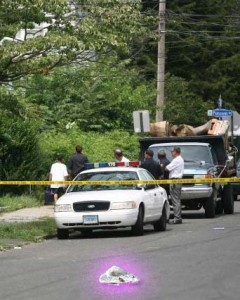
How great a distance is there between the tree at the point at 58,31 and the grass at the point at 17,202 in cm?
538

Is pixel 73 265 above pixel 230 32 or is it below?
below

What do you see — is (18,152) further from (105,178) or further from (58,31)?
(105,178)

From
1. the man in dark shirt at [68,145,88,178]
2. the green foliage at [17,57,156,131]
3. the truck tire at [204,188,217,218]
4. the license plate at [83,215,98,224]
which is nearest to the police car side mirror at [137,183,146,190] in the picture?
the license plate at [83,215,98,224]

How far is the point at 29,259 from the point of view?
15.2 metres

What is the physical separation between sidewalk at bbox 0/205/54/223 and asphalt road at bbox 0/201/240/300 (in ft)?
10.4

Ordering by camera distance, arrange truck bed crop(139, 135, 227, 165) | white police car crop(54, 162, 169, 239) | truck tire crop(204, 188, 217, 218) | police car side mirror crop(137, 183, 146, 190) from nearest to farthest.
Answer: white police car crop(54, 162, 169, 239), police car side mirror crop(137, 183, 146, 190), truck tire crop(204, 188, 217, 218), truck bed crop(139, 135, 227, 165)

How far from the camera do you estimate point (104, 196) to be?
738 inches

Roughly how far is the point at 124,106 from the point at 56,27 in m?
17.4

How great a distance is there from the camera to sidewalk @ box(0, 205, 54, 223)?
2295 centimetres

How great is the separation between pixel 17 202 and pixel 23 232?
8848 millimetres

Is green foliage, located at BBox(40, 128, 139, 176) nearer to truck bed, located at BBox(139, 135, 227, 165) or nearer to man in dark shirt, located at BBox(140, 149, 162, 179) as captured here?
truck bed, located at BBox(139, 135, 227, 165)

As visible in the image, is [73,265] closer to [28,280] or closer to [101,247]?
[28,280]

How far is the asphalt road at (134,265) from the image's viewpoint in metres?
11.2

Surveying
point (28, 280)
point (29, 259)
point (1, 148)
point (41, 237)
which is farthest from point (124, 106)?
point (28, 280)
